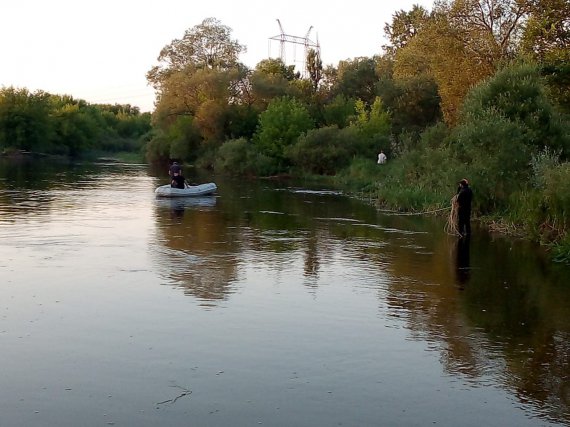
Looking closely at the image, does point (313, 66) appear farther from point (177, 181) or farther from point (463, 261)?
point (463, 261)

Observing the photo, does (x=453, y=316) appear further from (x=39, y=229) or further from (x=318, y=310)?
(x=39, y=229)

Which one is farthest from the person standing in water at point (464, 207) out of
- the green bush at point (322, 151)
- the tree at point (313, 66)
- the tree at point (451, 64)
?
the tree at point (313, 66)

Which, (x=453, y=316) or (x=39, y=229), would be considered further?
(x=39, y=229)

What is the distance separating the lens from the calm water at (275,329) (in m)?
8.30

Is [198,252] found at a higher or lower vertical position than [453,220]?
lower

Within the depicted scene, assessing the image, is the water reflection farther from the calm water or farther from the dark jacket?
the dark jacket

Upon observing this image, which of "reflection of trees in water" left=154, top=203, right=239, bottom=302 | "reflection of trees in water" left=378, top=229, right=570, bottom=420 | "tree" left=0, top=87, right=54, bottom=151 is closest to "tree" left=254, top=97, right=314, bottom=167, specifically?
"reflection of trees in water" left=154, top=203, right=239, bottom=302

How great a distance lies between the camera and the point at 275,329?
11508 millimetres

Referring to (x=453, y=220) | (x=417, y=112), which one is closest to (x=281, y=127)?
(x=417, y=112)

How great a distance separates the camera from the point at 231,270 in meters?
16.3

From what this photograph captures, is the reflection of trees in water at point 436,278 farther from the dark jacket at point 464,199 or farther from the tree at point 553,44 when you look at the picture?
the tree at point 553,44

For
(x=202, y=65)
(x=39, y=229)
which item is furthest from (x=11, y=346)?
(x=202, y=65)

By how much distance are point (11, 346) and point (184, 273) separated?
18.8 feet

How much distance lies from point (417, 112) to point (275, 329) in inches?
1814
